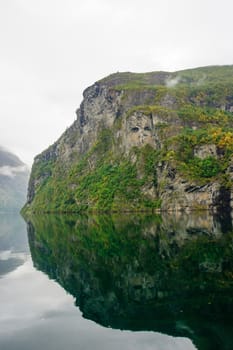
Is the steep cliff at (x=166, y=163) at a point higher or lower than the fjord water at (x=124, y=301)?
higher

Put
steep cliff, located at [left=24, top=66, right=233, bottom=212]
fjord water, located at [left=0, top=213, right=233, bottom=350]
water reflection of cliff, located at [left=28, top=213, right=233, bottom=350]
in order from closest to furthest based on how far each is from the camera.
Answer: fjord water, located at [left=0, top=213, right=233, bottom=350]
water reflection of cliff, located at [left=28, top=213, right=233, bottom=350]
steep cliff, located at [left=24, top=66, right=233, bottom=212]

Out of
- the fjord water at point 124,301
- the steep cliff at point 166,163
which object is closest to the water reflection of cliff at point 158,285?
the fjord water at point 124,301

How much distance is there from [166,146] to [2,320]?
13384 centimetres

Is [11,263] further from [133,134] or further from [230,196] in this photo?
[133,134]

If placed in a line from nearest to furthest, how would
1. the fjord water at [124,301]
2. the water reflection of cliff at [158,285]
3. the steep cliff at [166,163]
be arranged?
1. the fjord water at [124,301]
2. the water reflection of cliff at [158,285]
3. the steep cliff at [166,163]

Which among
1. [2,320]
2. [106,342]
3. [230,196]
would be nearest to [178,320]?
[106,342]

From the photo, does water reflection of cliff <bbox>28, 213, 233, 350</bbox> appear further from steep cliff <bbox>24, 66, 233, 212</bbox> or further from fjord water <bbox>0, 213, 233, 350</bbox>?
steep cliff <bbox>24, 66, 233, 212</bbox>

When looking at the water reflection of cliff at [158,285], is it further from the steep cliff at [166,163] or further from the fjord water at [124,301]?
the steep cliff at [166,163]

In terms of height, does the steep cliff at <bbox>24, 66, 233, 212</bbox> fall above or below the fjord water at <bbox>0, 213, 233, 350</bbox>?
above

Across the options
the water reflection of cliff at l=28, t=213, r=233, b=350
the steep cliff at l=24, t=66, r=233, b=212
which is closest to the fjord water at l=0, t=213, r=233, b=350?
the water reflection of cliff at l=28, t=213, r=233, b=350

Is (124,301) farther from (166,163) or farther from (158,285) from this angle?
(166,163)

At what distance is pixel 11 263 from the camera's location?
36094mm

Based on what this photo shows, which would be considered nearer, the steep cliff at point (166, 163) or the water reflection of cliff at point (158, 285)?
the water reflection of cliff at point (158, 285)

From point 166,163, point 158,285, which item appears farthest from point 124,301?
point 166,163
